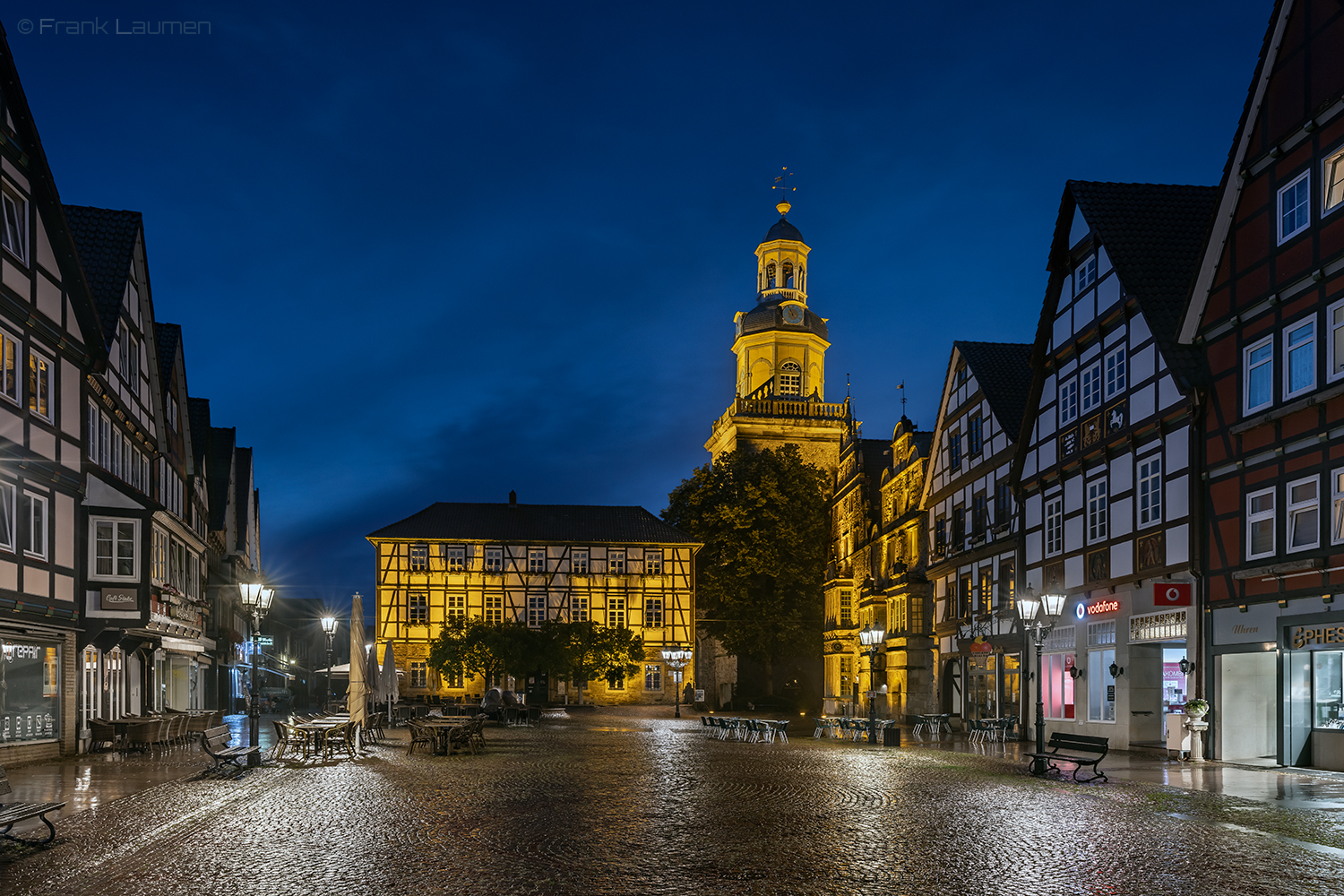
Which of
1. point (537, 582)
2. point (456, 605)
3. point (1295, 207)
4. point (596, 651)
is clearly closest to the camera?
point (1295, 207)

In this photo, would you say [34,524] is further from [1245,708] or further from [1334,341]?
[1334,341]

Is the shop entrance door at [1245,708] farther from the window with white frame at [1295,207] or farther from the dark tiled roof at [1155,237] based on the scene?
the window with white frame at [1295,207]

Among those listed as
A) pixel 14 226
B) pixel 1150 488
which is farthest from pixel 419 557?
pixel 1150 488

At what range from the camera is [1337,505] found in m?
21.5

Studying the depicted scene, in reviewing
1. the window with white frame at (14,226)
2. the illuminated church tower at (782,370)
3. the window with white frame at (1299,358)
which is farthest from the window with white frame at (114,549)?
the illuminated church tower at (782,370)

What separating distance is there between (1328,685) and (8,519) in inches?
938

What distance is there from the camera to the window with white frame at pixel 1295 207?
2271 cm

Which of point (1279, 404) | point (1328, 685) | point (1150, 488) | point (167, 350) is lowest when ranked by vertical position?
point (1328, 685)

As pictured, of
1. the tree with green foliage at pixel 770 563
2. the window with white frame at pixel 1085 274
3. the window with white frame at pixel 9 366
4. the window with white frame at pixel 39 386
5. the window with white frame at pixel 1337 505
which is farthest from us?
the tree with green foliage at pixel 770 563

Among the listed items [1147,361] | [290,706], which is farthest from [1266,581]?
[290,706]

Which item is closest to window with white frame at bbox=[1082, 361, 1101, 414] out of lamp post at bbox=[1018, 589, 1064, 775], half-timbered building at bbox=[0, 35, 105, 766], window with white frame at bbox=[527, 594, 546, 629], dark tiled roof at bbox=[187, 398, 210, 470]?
lamp post at bbox=[1018, 589, 1064, 775]

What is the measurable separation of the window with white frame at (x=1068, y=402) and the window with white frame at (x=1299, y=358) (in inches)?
349

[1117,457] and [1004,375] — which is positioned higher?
[1004,375]

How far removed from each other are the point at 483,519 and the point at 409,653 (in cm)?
852
